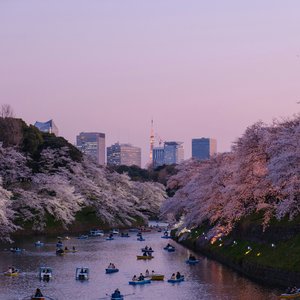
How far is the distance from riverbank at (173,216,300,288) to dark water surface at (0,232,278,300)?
3.92 feet

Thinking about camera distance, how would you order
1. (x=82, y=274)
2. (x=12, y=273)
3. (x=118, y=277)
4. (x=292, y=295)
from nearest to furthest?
(x=292, y=295)
(x=82, y=274)
(x=12, y=273)
(x=118, y=277)

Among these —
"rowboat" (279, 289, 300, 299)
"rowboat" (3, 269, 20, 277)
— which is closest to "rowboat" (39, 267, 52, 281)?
"rowboat" (3, 269, 20, 277)

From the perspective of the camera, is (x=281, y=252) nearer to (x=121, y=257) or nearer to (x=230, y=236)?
(x=230, y=236)

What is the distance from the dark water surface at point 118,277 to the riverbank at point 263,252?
1.19 meters

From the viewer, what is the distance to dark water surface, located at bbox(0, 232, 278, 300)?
4712 cm

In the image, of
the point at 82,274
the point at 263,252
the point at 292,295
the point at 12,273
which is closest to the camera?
the point at 292,295

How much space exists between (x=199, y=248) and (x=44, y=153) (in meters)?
47.3

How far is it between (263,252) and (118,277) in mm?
11915

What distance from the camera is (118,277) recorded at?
56406mm

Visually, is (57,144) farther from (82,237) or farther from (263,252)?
(263,252)

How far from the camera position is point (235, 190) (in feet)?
219

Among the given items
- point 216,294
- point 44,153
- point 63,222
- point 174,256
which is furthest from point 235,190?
point 44,153

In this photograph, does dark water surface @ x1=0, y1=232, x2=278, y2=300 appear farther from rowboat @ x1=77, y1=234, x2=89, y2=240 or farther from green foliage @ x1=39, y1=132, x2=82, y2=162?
green foliage @ x1=39, y1=132, x2=82, y2=162

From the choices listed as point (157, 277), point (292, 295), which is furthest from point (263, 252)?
point (292, 295)
